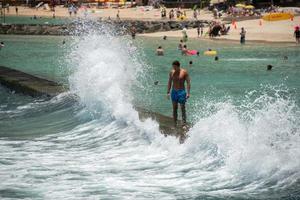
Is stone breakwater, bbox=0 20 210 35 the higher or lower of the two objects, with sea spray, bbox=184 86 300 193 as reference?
higher

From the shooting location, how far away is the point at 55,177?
12352 millimetres

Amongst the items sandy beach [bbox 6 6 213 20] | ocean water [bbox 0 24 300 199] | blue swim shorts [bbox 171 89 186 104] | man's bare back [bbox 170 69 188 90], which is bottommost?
ocean water [bbox 0 24 300 199]

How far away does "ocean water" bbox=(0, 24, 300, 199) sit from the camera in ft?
37.5

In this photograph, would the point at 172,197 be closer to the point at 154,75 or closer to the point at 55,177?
the point at 55,177

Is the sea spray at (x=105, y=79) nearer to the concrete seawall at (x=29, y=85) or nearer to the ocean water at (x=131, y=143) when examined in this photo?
the ocean water at (x=131, y=143)

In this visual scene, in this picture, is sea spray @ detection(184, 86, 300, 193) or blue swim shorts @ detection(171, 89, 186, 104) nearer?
sea spray @ detection(184, 86, 300, 193)

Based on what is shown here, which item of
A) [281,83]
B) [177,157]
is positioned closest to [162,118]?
[177,157]

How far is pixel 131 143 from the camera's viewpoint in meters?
15.8

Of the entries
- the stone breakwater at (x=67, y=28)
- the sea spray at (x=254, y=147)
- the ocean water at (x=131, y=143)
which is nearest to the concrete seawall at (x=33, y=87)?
the ocean water at (x=131, y=143)

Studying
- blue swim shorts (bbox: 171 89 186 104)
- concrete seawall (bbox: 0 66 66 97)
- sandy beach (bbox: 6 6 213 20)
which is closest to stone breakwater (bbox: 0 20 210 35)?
sandy beach (bbox: 6 6 213 20)

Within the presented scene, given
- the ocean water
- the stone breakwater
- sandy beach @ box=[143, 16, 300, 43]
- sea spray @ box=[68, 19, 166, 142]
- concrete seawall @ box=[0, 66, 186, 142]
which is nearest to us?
the ocean water

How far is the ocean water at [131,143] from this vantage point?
11.4 metres

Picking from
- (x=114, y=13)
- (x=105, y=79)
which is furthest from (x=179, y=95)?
(x=114, y=13)

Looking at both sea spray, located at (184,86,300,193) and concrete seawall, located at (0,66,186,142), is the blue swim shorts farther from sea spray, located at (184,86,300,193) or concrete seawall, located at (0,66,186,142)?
sea spray, located at (184,86,300,193)
